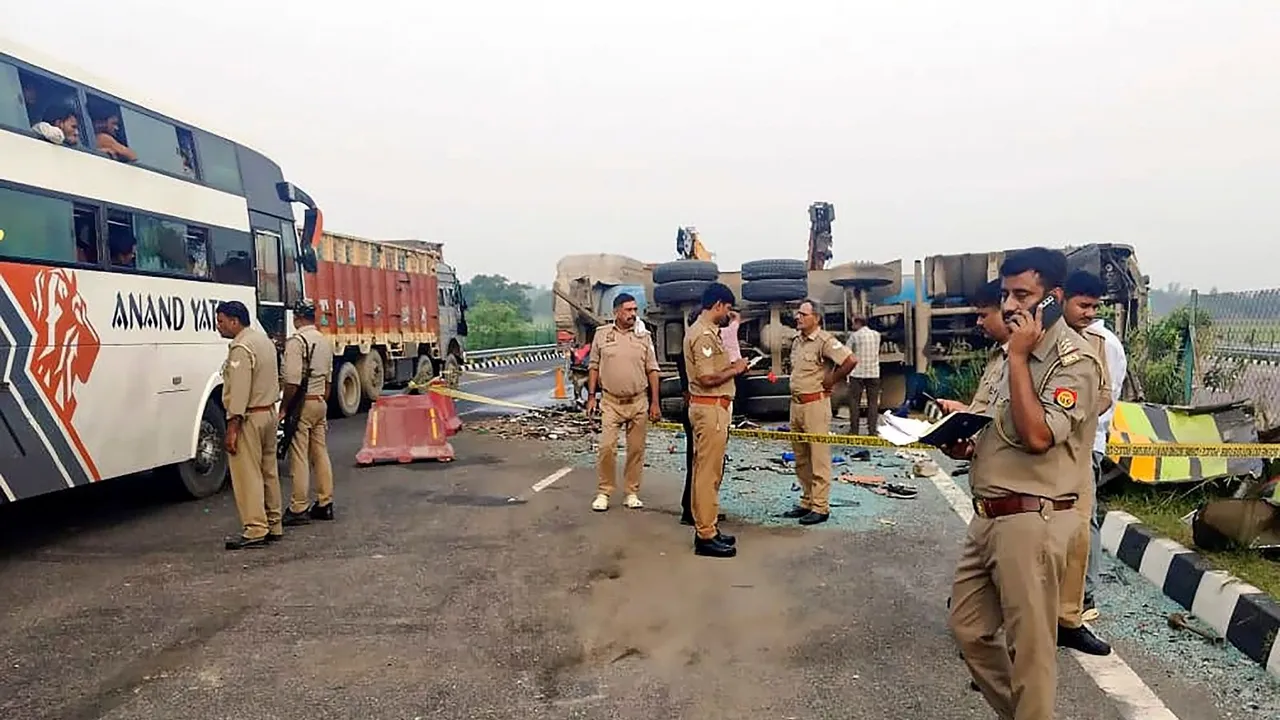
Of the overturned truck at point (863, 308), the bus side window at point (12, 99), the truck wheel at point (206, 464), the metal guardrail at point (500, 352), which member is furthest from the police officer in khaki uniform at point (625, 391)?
the metal guardrail at point (500, 352)

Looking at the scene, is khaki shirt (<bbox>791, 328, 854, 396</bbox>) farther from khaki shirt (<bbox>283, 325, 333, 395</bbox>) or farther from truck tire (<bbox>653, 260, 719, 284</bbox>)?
truck tire (<bbox>653, 260, 719, 284</bbox>)

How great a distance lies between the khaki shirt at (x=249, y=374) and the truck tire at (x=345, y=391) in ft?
28.9

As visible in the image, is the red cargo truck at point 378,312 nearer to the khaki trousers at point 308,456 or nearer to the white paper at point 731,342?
the khaki trousers at point 308,456

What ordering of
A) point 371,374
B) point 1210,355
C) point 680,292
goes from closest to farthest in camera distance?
point 1210,355 → point 680,292 → point 371,374

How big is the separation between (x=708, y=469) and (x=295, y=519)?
3356mm

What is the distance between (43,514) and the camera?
7.87 metres

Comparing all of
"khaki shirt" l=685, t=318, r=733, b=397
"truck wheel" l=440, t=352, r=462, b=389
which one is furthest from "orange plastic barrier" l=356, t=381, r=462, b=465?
"truck wheel" l=440, t=352, r=462, b=389

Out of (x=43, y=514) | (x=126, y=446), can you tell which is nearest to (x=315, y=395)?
(x=126, y=446)

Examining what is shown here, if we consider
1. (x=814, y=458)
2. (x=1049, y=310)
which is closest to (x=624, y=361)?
(x=814, y=458)

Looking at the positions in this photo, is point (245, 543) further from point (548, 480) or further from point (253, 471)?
point (548, 480)

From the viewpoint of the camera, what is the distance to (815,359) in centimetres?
729

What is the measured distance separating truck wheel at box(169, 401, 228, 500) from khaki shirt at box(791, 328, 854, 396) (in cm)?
487

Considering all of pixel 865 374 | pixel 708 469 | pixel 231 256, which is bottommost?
pixel 708 469

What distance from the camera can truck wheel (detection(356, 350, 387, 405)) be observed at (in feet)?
54.3
